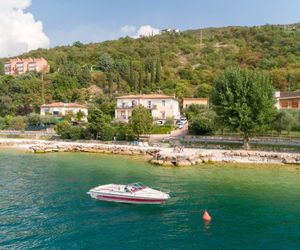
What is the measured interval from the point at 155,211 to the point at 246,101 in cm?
2970

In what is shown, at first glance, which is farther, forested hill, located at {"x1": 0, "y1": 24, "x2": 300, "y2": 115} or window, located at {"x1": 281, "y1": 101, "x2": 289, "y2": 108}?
forested hill, located at {"x1": 0, "y1": 24, "x2": 300, "y2": 115}

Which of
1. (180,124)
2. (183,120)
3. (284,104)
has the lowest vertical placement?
(180,124)

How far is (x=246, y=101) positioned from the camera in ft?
158

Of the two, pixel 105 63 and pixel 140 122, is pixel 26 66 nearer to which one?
pixel 105 63

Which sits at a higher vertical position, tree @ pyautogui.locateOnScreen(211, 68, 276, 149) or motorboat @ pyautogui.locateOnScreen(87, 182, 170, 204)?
tree @ pyautogui.locateOnScreen(211, 68, 276, 149)

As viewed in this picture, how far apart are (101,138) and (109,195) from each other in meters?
37.1

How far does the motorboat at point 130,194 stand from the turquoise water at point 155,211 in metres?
0.56

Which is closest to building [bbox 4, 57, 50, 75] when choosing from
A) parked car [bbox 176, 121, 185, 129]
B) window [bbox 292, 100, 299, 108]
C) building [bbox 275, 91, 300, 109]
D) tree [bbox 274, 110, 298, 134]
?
parked car [bbox 176, 121, 185, 129]

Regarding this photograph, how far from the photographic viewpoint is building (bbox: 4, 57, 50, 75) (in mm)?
143500

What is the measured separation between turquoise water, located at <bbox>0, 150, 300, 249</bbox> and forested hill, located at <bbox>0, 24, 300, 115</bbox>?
242 ft

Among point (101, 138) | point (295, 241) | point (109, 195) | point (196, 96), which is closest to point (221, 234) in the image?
point (295, 241)

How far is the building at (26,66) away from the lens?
144m

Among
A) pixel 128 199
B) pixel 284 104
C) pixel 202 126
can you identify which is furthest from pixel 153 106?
pixel 128 199

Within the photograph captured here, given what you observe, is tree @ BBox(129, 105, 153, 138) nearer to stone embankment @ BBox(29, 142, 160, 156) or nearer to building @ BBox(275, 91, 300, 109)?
stone embankment @ BBox(29, 142, 160, 156)
